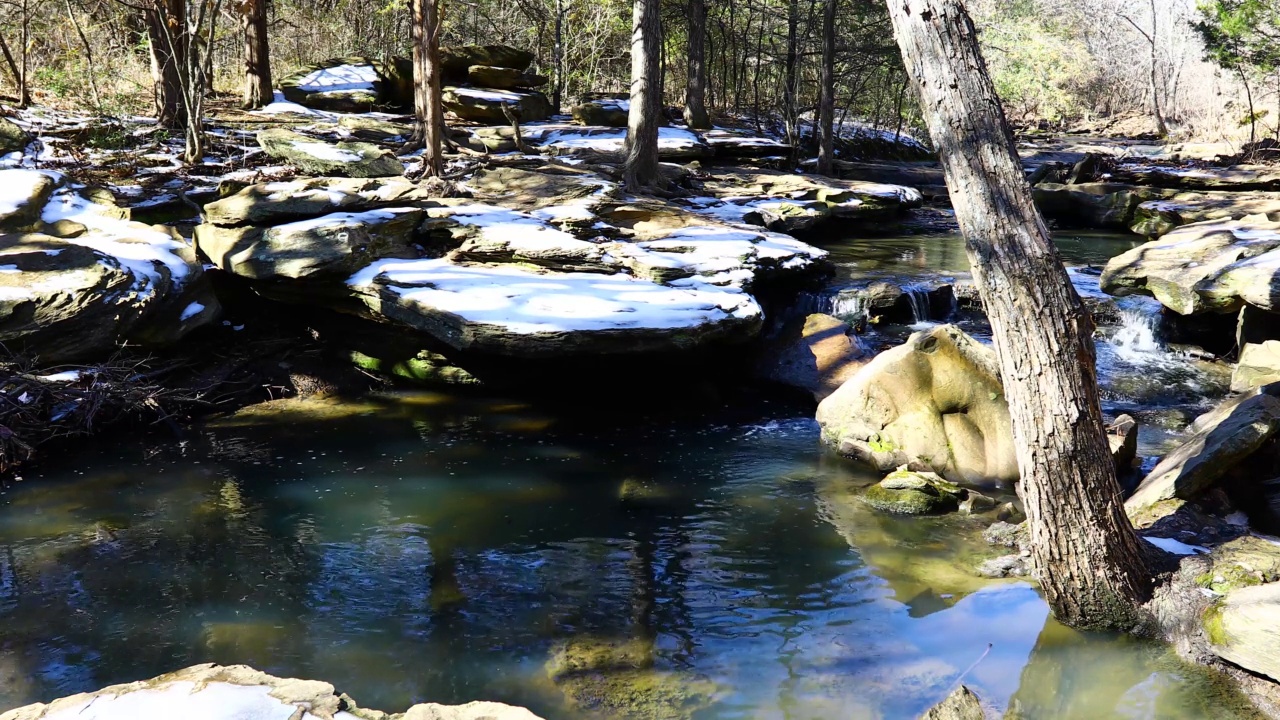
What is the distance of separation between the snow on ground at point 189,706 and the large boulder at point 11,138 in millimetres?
9998

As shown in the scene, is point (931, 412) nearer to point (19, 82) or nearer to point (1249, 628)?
point (1249, 628)

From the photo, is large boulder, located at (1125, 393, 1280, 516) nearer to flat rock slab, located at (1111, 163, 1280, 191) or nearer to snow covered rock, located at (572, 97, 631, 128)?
snow covered rock, located at (572, 97, 631, 128)

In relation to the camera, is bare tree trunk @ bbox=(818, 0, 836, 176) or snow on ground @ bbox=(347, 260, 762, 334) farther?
bare tree trunk @ bbox=(818, 0, 836, 176)

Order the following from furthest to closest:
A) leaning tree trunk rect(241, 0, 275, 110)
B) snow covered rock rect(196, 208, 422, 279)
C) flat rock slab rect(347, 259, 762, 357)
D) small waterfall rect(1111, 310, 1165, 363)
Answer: leaning tree trunk rect(241, 0, 275, 110), small waterfall rect(1111, 310, 1165, 363), snow covered rock rect(196, 208, 422, 279), flat rock slab rect(347, 259, 762, 357)

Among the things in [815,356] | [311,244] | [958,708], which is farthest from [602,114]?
[958,708]

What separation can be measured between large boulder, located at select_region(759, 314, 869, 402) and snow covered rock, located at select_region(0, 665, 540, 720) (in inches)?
219

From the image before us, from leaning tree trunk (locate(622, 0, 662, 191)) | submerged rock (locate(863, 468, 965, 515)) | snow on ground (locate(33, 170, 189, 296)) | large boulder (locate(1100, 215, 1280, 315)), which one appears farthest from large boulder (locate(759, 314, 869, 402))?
snow on ground (locate(33, 170, 189, 296))

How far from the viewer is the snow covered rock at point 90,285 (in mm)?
6695

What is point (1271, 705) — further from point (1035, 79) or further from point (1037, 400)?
point (1035, 79)

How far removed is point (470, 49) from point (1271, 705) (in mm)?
16253

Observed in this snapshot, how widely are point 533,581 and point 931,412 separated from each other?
3300 millimetres

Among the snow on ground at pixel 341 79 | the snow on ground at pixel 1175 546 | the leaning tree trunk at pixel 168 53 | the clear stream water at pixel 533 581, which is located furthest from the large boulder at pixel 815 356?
the snow on ground at pixel 341 79

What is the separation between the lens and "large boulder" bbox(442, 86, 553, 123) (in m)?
15.7

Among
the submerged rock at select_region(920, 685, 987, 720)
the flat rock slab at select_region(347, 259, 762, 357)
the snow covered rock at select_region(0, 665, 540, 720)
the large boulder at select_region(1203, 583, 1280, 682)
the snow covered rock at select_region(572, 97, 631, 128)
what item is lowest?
the submerged rock at select_region(920, 685, 987, 720)
